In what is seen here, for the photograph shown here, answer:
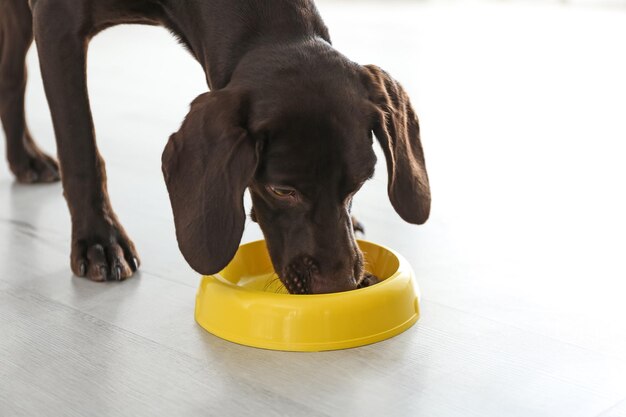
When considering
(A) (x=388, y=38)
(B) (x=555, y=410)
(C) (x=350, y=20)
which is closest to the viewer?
(B) (x=555, y=410)

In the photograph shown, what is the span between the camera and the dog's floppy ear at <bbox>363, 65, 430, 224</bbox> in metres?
2.37

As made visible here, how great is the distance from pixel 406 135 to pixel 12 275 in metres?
1.18

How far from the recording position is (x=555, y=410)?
2002 mm

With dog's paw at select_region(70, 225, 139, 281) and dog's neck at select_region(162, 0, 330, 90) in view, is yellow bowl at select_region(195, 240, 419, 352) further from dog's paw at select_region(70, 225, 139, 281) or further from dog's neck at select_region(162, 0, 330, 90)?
dog's neck at select_region(162, 0, 330, 90)

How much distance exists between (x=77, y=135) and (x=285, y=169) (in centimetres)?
86

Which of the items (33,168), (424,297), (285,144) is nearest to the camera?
(285,144)

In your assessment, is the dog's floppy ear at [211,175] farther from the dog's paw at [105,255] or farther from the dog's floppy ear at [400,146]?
the dog's paw at [105,255]

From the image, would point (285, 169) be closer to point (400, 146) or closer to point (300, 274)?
point (300, 274)

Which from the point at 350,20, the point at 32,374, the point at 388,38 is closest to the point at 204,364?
the point at 32,374

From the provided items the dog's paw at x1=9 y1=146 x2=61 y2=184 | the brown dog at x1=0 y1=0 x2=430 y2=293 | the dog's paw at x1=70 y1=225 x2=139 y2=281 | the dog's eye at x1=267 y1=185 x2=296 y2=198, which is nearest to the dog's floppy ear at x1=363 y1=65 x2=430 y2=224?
the brown dog at x1=0 y1=0 x2=430 y2=293

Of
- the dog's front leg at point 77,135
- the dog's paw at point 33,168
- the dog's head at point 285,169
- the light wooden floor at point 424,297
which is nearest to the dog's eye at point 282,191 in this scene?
the dog's head at point 285,169

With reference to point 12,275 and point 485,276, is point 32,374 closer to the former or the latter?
point 12,275

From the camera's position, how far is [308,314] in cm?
224

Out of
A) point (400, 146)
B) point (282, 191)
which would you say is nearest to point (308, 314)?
point (282, 191)
